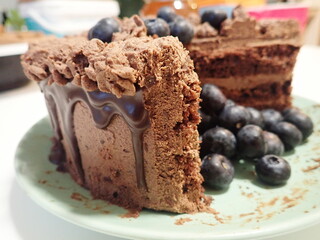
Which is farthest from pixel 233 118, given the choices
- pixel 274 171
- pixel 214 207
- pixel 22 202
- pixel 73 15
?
pixel 73 15

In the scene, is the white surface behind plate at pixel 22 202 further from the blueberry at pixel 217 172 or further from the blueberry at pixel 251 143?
the blueberry at pixel 251 143

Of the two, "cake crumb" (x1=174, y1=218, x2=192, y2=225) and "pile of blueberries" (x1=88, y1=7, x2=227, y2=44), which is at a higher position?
"pile of blueberries" (x1=88, y1=7, x2=227, y2=44)

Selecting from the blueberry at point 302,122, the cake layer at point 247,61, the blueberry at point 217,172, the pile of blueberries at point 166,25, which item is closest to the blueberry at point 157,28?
the pile of blueberries at point 166,25

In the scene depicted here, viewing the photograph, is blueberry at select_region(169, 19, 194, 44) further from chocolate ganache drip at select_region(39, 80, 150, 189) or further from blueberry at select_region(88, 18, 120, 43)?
chocolate ganache drip at select_region(39, 80, 150, 189)

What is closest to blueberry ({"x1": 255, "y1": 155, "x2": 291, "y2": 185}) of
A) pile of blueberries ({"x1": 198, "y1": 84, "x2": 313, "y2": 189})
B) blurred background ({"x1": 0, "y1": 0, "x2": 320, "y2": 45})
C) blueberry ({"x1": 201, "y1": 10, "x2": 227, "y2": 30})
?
pile of blueberries ({"x1": 198, "y1": 84, "x2": 313, "y2": 189})

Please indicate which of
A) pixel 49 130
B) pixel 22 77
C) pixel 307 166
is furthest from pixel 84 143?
pixel 22 77

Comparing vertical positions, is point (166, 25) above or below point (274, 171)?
above

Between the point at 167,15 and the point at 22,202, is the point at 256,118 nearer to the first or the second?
the point at 167,15
